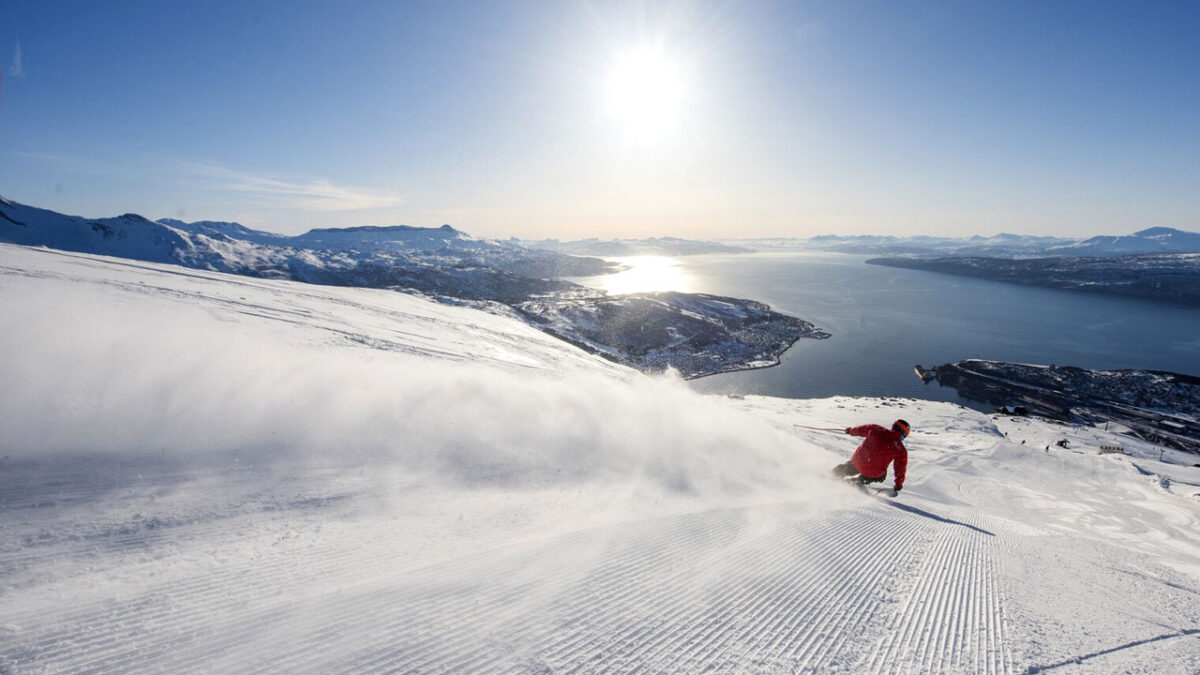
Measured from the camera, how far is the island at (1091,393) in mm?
48531

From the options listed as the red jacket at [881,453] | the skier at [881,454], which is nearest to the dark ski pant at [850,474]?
the skier at [881,454]

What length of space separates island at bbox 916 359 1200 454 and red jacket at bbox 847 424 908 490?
55.6 metres

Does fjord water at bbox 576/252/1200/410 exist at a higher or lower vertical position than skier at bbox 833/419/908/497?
lower

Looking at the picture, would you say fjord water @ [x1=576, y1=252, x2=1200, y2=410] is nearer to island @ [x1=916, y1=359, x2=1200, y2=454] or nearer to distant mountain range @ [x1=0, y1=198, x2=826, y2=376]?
island @ [x1=916, y1=359, x2=1200, y2=454]

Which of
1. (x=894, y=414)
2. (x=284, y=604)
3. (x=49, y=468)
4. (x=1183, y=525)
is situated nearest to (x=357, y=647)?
(x=284, y=604)

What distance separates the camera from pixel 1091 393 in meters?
58.4

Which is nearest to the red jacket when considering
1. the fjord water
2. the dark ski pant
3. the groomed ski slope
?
the dark ski pant

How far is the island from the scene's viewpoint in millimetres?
48531

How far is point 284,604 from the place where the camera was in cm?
375

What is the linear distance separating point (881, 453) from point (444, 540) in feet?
31.1

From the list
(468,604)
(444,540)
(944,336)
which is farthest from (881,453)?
(944,336)

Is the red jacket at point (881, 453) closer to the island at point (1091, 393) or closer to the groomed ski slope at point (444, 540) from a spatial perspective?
the groomed ski slope at point (444, 540)

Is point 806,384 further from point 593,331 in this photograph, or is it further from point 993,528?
point 993,528

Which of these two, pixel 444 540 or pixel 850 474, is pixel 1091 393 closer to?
pixel 850 474
